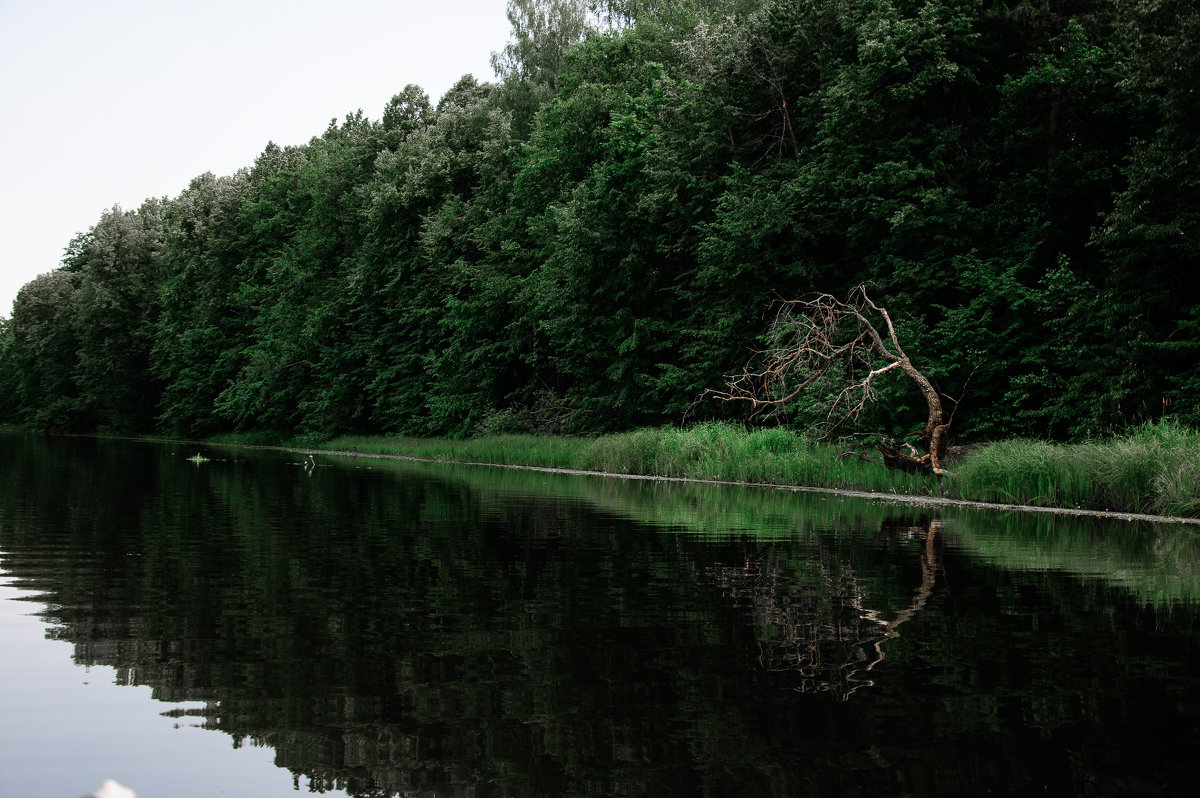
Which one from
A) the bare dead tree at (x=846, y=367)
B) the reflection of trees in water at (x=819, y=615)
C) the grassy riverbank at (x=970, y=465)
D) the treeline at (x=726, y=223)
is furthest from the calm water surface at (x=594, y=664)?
the treeline at (x=726, y=223)

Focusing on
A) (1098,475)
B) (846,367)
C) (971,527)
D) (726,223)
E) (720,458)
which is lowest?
(971,527)

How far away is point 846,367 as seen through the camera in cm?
2909

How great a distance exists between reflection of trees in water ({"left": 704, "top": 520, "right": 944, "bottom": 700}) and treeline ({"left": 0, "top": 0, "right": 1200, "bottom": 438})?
1650cm

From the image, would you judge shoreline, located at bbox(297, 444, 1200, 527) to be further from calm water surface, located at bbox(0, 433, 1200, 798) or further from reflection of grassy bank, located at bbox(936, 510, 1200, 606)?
calm water surface, located at bbox(0, 433, 1200, 798)

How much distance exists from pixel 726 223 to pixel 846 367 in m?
7.80

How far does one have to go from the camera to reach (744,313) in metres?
35.5

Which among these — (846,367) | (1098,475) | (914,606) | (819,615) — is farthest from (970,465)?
(819,615)

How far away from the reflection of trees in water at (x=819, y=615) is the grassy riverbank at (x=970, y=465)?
7269 millimetres

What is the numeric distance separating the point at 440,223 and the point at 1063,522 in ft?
135

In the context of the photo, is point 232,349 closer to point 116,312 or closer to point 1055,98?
point 116,312

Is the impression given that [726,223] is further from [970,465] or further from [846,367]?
[970,465]

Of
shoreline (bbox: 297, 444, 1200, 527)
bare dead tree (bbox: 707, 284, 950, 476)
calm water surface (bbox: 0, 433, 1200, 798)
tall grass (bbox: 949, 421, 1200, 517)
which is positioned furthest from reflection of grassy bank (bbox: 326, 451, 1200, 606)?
bare dead tree (bbox: 707, 284, 950, 476)

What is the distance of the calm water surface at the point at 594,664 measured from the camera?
4848 millimetres

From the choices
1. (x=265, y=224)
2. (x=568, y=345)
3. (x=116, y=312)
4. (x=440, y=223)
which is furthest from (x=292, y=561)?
(x=116, y=312)
